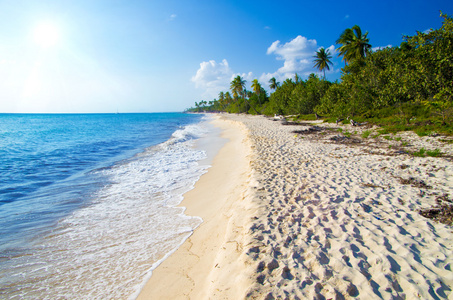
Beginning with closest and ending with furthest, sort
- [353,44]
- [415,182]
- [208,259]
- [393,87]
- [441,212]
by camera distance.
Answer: [208,259] → [441,212] → [415,182] → [393,87] → [353,44]

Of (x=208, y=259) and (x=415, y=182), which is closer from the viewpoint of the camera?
(x=208, y=259)

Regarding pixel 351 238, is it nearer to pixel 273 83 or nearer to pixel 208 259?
pixel 208 259

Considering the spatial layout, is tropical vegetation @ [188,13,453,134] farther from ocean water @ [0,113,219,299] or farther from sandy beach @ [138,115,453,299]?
ocean water @ [0,113,219,299]

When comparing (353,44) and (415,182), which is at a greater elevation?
(353,44)

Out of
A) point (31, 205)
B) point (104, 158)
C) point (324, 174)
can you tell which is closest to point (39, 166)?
point (104, 158)

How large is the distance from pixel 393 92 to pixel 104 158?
84.9 ft

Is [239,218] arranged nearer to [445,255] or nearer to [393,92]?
[445,255]

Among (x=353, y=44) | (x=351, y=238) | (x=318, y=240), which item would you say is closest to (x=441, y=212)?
(x=351, y=238)

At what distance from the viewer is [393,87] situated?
19.1 metres

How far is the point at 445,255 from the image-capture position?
318 cm

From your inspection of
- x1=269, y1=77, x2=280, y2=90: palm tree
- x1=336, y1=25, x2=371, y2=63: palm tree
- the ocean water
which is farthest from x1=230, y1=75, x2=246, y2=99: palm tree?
the ocean water

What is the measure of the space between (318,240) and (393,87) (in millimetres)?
22158

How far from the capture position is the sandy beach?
9.01 ft

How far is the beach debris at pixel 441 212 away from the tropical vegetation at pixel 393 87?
23.3ft
